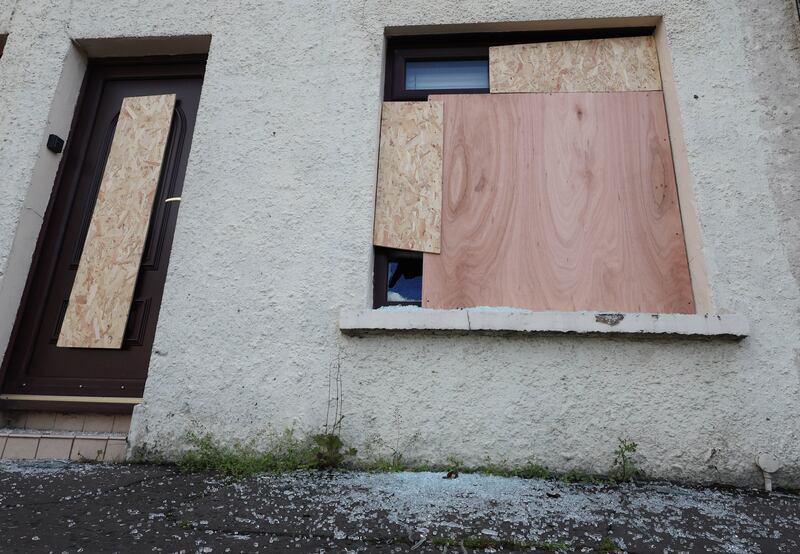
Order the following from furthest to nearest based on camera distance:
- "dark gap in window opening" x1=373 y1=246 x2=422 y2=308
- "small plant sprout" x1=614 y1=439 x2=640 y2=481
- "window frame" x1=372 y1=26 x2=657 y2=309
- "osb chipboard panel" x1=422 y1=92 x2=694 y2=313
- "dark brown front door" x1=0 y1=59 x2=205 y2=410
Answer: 1. "window frame" x1=372 y1=26 x2=657 y2=309
2. "dark brown front door" x1=0 y1=59 x2=205 y2=410
3. "dark gap in window opening" x1=373 y1=246 x2=422 y2=308
4. "osb chipboard panel" x1=422 y1=92 x2=694 y2=313
5. "small plant sprout" x1=614 y1=439 x2=640 y2=481

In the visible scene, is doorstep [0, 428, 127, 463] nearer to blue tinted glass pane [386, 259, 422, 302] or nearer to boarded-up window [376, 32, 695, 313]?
blue tinted glass pane [386, 259, 422, 302]

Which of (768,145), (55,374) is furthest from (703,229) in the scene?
(55,374)

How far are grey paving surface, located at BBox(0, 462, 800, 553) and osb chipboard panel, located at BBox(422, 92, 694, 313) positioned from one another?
107 cm

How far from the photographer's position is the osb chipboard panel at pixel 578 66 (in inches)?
126

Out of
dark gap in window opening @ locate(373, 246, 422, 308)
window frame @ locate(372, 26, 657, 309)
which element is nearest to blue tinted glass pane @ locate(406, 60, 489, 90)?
window frame @ locate(372, 26, 657, 309)

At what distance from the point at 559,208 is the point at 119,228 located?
307 cm

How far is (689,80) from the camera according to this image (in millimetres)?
3002

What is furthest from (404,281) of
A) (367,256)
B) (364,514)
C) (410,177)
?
(364,514)

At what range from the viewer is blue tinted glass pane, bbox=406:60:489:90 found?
339 centimetres

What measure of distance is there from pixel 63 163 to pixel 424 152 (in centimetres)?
272

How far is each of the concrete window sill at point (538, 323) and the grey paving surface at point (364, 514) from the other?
0.77m

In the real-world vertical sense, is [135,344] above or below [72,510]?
above

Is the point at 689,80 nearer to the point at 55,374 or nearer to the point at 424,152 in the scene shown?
the point at 424,152

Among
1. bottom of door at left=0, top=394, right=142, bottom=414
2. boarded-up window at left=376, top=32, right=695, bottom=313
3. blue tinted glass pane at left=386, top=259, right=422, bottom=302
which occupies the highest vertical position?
boarded-up window at left=376, top=32, right=695, bottom=313
